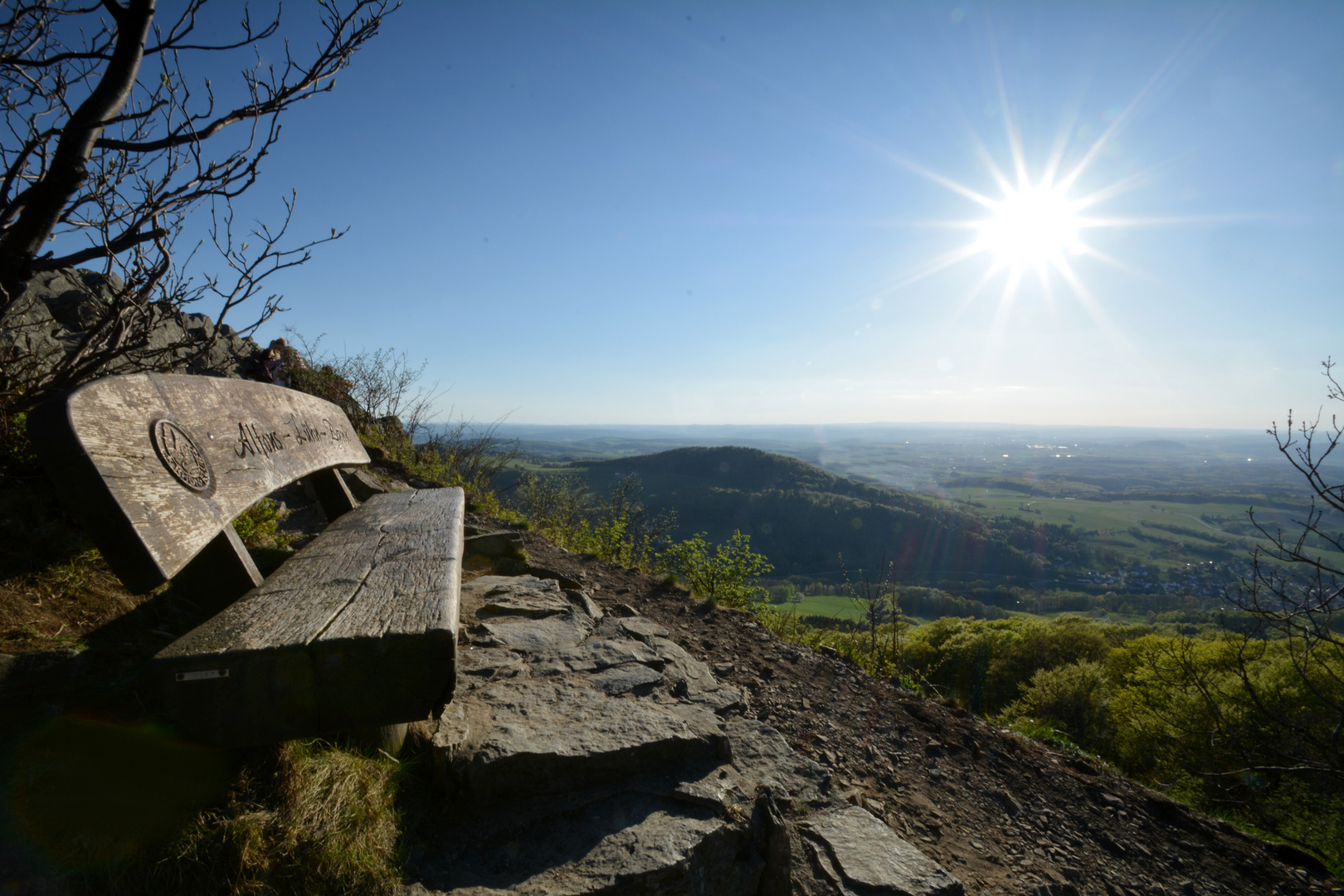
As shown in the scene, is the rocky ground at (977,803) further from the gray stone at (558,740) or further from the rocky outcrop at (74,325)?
the rocky outcrop at (74,325)

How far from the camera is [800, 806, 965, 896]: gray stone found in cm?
185

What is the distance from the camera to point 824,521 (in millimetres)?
45875

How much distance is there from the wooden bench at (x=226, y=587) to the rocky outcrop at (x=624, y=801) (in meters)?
0.44

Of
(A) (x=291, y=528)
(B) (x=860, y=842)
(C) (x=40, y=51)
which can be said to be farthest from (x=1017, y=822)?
(C) (x=40, y=51)

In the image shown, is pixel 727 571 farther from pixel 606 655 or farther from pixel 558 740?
pixel 558 740

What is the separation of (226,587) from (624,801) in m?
1.57

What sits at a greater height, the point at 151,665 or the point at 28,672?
the point at 151,665

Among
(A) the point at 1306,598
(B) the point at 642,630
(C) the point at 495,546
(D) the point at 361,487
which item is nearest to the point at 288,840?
(B) the point at 642,630

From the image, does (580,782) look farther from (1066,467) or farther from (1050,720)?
(1066,467)

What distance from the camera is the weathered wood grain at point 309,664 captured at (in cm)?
135

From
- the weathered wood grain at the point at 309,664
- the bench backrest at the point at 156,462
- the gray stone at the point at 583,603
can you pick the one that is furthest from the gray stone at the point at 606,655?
the bench backrest at the point at 156,462

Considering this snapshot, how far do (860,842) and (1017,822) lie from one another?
1337 mm

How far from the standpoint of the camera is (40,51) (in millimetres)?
2549

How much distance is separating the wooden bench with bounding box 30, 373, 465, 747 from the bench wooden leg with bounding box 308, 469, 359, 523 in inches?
58.6
